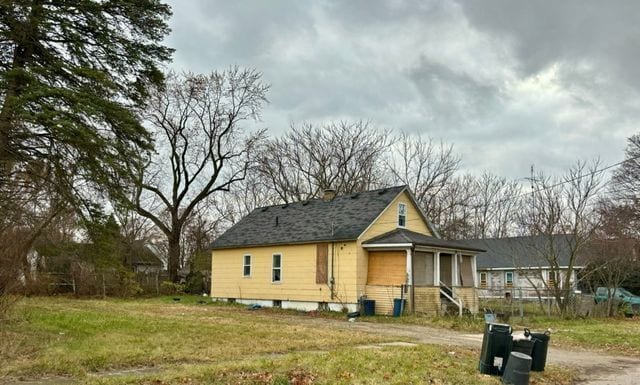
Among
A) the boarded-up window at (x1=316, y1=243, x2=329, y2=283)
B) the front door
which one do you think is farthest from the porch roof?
the boarded-up window at (x1=316, y1=243, x2=329, y2=283)

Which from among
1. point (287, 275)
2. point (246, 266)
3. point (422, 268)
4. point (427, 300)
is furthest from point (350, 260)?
point (246, 266)

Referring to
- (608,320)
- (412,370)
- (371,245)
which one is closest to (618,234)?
(608,320)

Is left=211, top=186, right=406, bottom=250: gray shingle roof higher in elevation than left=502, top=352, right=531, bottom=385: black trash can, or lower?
higher

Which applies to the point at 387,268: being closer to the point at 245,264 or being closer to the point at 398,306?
the point at 398,306

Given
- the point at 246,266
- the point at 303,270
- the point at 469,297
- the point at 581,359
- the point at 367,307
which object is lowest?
the point at 581,359

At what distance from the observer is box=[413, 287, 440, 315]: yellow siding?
21844 mm

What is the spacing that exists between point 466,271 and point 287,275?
26.6ft

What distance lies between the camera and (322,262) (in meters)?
24.5

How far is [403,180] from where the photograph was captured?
40.6 meters

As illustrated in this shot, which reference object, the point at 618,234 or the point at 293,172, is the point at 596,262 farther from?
the point at 293,172

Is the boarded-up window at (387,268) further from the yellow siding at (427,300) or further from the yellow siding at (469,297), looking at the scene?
the yellow siding at (469,297)

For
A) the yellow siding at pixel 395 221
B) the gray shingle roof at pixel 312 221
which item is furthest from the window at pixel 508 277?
the gray shingle roof at pixel 312 221

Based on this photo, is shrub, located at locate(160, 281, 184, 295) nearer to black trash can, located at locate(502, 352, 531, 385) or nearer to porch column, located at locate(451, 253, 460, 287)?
porch column, located at locate(451, 253, 460, 287)

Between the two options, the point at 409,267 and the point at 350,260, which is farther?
the point at 350,260
